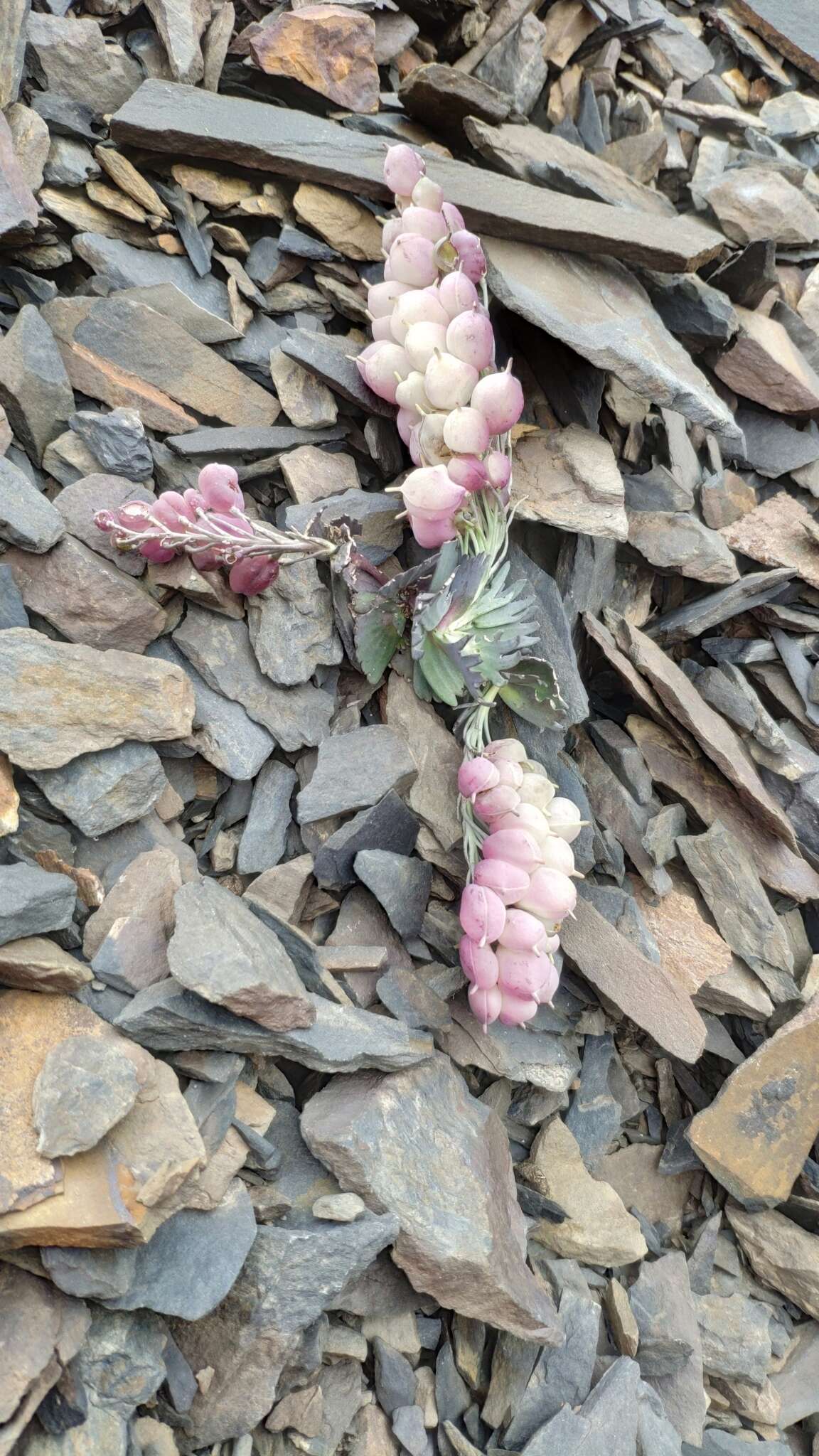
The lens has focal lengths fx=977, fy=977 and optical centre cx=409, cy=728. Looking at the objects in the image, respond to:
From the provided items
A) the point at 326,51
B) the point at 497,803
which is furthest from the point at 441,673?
the point at 326,51

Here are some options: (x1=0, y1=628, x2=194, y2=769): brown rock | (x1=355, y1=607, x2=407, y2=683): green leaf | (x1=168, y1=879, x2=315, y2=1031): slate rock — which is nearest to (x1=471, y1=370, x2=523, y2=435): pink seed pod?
(x1=355, y1=607, x2=407, y2=683): green leaf

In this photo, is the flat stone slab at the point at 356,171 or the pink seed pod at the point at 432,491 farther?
the flat stone slab at the point at 356,171

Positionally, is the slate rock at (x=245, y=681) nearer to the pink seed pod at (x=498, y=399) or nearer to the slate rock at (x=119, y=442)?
the slate rock at (x=119, y=442)

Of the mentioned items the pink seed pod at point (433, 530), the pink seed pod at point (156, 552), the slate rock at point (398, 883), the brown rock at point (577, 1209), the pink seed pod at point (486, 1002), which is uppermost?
the pink seed pod at point (433, 530)

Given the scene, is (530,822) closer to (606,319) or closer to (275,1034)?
(275,1034)

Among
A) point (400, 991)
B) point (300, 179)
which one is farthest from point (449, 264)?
point (400, 991)

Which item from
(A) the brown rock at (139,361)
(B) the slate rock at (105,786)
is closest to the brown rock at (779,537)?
(A) the brown rock at (139,361)

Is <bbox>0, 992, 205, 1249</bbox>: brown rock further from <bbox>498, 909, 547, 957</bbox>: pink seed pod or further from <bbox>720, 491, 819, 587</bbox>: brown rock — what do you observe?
<bbox>720, 491, 819, 587</bbox>: brown rock
